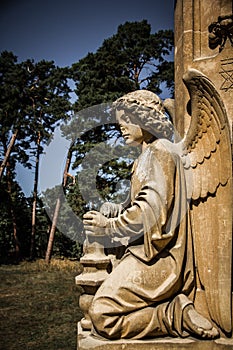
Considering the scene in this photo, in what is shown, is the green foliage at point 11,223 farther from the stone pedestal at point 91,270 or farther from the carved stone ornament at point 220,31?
the carved stone ornament at point 220,31

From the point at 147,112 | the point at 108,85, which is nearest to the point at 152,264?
the point at 147,112

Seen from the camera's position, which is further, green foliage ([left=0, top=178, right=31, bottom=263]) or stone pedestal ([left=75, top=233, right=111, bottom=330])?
green foliage ([left=0, top=178, right=31, bottom=263])

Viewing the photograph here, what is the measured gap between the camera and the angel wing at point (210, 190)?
8.43ft

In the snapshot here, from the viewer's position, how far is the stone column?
2.83 metres

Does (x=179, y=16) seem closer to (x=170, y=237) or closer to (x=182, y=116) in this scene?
(x=182, y=116)

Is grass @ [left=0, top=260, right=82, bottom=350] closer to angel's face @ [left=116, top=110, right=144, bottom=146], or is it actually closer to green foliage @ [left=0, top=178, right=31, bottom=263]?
angel's face @ [left=116, top=110, right=144, bottom=146]

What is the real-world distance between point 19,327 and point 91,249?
15.5ft

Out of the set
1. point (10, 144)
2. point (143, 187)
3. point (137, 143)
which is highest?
point (10, 144)

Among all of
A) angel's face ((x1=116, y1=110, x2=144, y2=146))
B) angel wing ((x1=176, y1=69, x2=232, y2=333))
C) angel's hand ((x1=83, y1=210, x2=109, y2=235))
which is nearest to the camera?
angel wing ((x1=176, y1=69, x2=232, y2=333))

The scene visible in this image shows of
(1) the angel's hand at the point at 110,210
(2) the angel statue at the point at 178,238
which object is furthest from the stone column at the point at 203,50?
(1) the angel's hand at the point at 110,210

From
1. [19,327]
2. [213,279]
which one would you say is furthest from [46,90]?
[213,279]

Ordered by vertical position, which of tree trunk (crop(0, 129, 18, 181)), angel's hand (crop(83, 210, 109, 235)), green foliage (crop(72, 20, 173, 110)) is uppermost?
green foliage (crop(72, 20, 173, 110))

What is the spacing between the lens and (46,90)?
695 inches

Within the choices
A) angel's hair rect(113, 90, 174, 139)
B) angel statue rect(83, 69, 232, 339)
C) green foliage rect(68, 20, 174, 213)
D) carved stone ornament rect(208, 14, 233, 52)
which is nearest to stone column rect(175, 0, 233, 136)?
carved stone ornament rect(208, 14, 233, 52)
